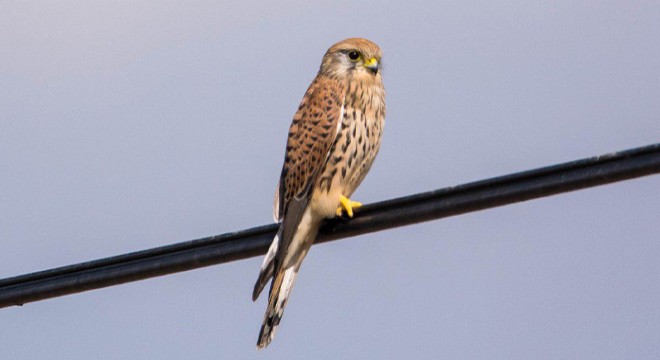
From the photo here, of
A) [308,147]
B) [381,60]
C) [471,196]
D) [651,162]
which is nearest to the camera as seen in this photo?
[651,162]

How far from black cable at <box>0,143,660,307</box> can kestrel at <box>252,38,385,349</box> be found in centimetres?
93

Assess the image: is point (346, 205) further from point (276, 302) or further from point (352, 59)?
point (352, 59)

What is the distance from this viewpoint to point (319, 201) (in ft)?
23.0

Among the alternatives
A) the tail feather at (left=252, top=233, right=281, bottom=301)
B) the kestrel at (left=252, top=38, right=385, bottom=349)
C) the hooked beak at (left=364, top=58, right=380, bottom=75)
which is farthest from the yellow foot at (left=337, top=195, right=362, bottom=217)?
the hooked beak at (left=364, top=58, right=380, bottom=75)

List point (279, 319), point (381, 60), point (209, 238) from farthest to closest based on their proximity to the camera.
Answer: point (381, 60)
point (279, 319)
point (209, 238)

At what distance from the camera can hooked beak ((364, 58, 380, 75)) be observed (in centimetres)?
784

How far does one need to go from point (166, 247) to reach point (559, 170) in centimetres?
155

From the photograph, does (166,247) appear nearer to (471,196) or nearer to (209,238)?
(209,238)

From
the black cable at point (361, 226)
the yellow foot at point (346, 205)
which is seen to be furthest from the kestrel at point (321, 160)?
the black cable at point (361, 226)

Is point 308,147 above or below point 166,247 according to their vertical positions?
above

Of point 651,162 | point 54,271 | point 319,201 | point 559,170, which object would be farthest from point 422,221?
point 319,201

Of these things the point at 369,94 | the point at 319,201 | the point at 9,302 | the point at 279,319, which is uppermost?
the point at 369,94

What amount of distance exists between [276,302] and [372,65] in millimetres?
1719

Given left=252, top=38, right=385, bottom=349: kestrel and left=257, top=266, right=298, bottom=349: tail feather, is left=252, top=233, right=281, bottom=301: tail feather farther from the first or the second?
left=257, top=266, right=298, bottom=349: tail feather
